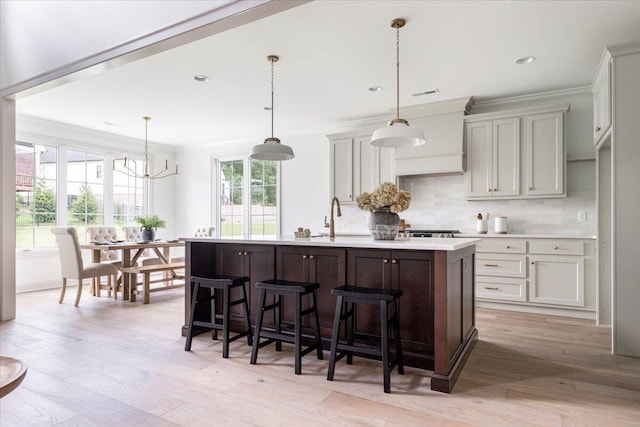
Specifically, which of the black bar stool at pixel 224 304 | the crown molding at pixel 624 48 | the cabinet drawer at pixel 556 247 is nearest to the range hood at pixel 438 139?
the cabinet drawer at pixel 556 247

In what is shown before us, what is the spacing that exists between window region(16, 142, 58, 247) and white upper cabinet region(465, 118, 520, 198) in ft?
20.8

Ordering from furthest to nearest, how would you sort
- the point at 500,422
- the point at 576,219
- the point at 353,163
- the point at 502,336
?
the point at 353,163 < the point at 576,219 < the point at 502,336 < the point at 500,422

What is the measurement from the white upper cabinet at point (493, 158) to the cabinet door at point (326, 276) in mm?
2784

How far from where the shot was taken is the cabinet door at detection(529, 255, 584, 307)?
163 inches

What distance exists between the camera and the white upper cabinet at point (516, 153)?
4.41 metres

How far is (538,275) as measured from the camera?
4309 mm

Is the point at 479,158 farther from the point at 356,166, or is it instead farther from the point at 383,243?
the point at 383,243

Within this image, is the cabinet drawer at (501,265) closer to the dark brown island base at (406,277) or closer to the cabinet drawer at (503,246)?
the cabinet drawer at (503,246)

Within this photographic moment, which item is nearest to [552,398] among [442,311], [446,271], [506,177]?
[442,311]

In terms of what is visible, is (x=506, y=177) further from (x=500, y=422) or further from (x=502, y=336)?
(x=500, y=422)

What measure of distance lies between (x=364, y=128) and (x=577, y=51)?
9.23ft

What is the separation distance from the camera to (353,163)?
5.71m

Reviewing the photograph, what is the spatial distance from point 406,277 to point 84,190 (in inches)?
241

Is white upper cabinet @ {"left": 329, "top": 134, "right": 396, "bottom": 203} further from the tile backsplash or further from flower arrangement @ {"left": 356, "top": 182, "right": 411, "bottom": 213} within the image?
flower arrangement @ {"left": 356, "top": 182, "right": 411, "bottom": 213}
